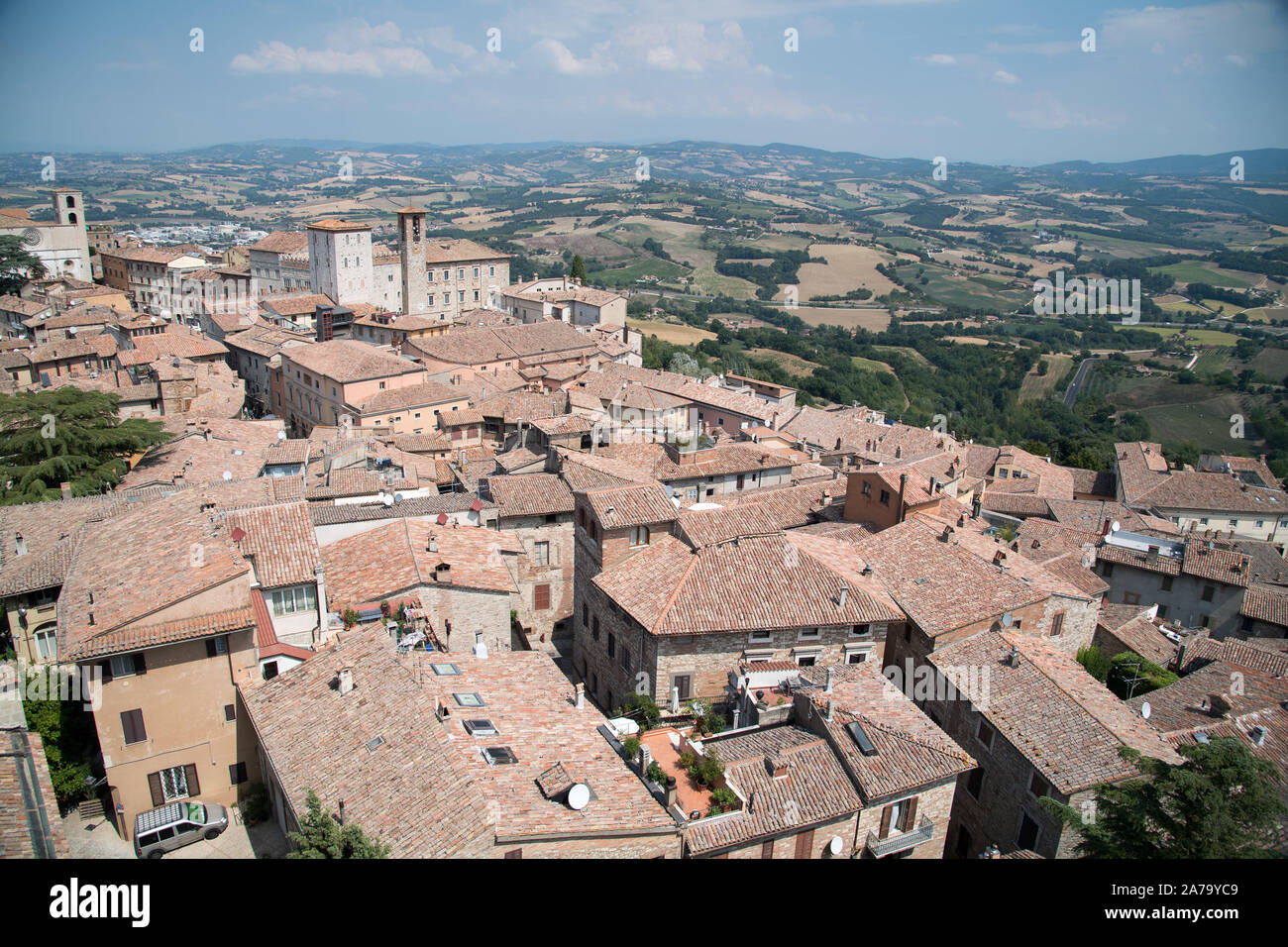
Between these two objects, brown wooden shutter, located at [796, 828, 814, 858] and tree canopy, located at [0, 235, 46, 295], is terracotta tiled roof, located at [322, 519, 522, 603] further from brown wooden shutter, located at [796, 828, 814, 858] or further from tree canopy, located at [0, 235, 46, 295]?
tree canopy, located at [0, 235, 46, 295]

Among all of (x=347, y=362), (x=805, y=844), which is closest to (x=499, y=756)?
(x=805, y=844)

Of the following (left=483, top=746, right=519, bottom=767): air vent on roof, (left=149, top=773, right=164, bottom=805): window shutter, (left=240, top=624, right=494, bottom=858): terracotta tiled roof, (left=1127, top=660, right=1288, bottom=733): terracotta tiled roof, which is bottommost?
(left=1127, top=660, right=1288, bottom=733): terracotta tiled roof

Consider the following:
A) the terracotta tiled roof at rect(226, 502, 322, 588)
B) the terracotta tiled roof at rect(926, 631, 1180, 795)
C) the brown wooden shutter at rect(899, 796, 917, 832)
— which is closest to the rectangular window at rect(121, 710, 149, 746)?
the terracotta tiled roof at rect(226, 502, 322, 588)

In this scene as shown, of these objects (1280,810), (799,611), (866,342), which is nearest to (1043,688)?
(799,611)

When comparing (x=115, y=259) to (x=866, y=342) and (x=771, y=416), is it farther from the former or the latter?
(x=866, y=342)

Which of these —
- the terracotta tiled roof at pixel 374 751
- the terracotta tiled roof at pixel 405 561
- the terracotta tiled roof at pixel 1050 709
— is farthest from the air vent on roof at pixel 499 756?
the terracotta tiled roof at pixel 1050 709

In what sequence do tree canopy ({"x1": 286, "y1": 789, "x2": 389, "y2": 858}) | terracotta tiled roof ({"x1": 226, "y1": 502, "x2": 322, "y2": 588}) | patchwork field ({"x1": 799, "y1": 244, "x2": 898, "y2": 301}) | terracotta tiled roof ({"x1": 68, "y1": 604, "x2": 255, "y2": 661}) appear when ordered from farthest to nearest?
1. patchwork field ({"x1": 799, "y1": 244, "x2": 898, "y2": 301})
2. terracotta tiled roof ({"x1": 226, "y1": 502, "x2": 322, "y2": 588})
3. terracotta tiled roof ({"x1": 68, "y1": 604, "x2": 255, "y2": 661})
4. tree canopy ({"x1": 286, "y1": 789, "x2": 389, "y2": 858})

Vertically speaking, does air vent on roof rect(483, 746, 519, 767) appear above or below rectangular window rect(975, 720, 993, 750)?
above
